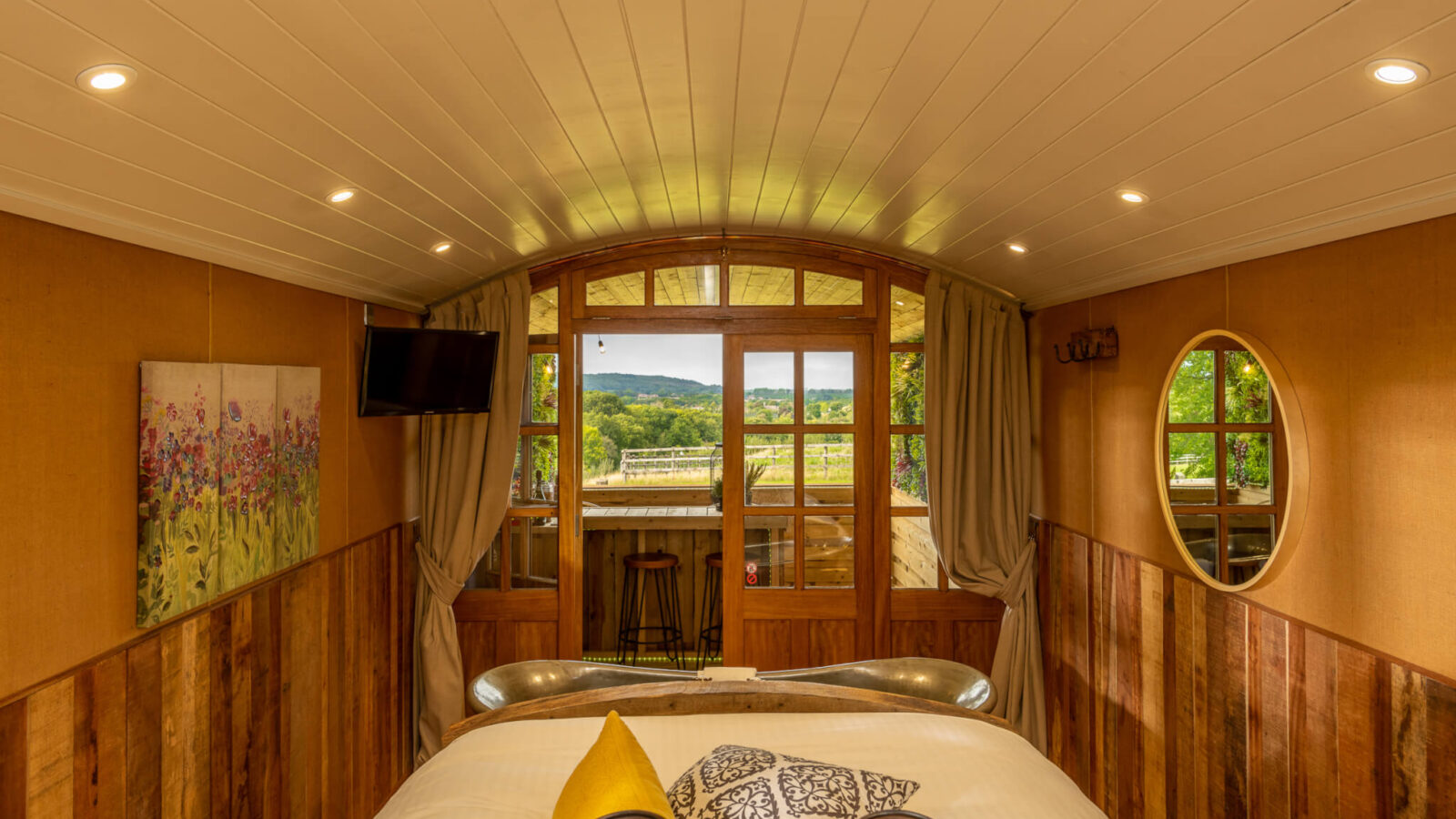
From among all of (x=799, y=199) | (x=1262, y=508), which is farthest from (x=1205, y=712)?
(x=799, y=199)

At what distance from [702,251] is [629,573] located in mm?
2355

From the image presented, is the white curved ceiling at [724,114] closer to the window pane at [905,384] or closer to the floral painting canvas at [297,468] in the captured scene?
the floral painting canvas at [297,468]

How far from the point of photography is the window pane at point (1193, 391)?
2365 millimetres

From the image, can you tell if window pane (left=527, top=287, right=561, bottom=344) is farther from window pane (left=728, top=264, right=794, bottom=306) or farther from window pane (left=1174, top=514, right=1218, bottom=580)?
window pane (left=1174, top=514, right=1218, bottom=580)

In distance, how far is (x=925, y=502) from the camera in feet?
12.2

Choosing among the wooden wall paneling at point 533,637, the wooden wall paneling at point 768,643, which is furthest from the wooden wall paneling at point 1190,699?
the wooden wall paneling at point 533,637

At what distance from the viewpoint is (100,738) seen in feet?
5.88

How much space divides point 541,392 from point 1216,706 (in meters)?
2.92

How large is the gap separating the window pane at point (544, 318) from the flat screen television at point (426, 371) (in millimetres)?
285

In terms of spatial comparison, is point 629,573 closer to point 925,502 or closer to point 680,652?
point 680,652

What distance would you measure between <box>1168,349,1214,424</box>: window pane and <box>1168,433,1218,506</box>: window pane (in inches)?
2.2

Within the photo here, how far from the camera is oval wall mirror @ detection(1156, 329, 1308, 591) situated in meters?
2.07

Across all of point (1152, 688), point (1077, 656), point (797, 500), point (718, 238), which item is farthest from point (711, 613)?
point (1152, 688)

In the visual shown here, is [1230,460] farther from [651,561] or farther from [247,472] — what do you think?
[651,561]
